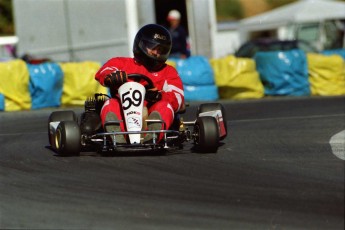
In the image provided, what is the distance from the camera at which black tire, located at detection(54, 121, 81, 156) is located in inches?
322

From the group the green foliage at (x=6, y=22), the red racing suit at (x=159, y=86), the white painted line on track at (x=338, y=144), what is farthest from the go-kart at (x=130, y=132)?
the green foliage at (x=6, y=22)

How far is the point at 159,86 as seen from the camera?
895cm

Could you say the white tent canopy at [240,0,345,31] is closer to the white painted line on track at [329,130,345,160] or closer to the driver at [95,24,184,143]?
the white painted line on track at [329,130,345,160]

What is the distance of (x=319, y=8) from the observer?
94.2 feet

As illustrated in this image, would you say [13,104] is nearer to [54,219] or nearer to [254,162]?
[254,162]

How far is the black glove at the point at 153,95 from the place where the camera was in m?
8.59

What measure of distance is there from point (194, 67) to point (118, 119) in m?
7.46

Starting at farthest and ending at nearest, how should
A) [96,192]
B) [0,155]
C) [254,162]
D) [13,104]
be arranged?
[13,104]
[0,155]
[254,162]
[96,192]

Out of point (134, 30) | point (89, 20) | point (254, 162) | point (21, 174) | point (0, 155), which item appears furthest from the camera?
point (89, 20)

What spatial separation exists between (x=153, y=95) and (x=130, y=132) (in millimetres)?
715

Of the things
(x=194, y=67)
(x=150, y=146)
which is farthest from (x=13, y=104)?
(x=150, y=146)

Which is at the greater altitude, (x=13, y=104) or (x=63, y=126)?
(x=63, y=126)

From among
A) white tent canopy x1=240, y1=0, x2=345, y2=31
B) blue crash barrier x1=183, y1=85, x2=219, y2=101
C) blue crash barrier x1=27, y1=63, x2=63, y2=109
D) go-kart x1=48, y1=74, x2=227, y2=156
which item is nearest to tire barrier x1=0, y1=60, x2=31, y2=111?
blue crash barrier x1=27, y1=63, x2=63, y2=109

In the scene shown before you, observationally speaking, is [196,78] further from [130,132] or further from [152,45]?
[130,132]
